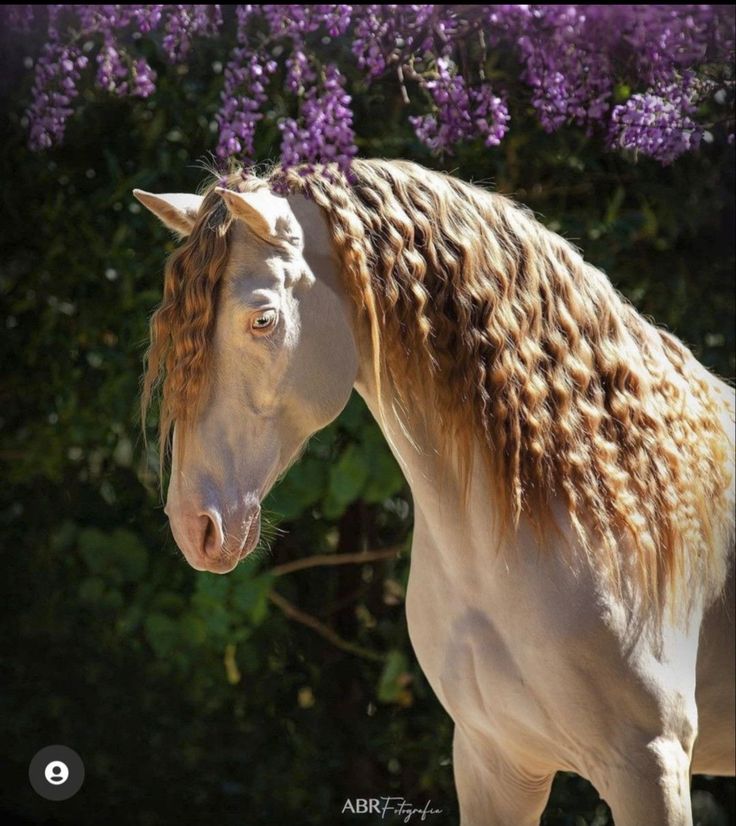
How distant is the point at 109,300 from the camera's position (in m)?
1.82

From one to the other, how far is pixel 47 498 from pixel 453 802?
0.80 m

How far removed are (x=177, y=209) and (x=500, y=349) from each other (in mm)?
306

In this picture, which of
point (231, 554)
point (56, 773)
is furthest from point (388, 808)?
point (231, 554)

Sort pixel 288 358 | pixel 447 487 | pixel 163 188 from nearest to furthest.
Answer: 1. pixel 288 358
2. pixel 447 487
3. pixel 163 188

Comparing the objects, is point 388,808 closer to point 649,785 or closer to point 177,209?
point 649,785

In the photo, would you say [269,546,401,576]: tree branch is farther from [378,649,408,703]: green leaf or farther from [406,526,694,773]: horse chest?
[406,526,694,773]: horse chest

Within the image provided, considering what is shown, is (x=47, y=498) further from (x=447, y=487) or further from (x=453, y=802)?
(x=447, y=487)

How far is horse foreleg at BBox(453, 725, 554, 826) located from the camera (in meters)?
1.15

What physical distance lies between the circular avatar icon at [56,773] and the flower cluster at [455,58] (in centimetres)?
89

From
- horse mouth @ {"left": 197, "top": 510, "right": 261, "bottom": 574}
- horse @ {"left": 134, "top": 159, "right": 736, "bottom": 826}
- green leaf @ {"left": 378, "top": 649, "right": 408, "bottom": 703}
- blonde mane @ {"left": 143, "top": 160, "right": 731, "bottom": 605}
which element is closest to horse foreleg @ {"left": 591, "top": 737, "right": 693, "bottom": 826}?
horse @ {"left": 134, "top": 159, "right": 736, "bottom": 826}

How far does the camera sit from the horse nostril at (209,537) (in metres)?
0.97

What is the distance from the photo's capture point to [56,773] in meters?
1.70

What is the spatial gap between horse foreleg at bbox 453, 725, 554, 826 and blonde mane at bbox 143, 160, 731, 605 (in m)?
0.24

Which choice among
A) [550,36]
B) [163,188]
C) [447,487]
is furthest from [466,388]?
[163,188]
